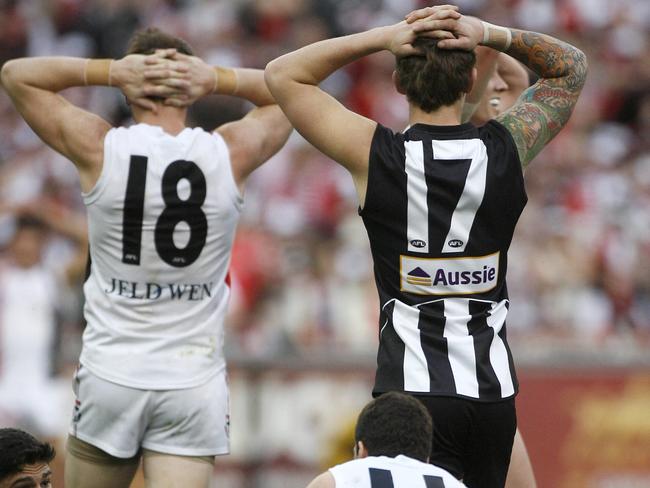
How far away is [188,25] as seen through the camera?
16391 mm

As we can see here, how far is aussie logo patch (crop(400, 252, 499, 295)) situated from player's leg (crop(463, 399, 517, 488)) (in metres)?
0.44

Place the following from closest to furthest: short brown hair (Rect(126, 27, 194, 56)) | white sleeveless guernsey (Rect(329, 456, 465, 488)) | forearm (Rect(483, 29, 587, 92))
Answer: white sleeveless guernsey (Rect(329, 456, 465, 488))
forearm (Rect(483, 29, 587, 92))
short brown hair (Rect(126, 27, 194, 56))

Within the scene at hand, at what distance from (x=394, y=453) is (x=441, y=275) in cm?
72

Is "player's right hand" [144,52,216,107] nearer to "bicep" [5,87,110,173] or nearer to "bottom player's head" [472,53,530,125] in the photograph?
"bicep" [5,87,110,173]

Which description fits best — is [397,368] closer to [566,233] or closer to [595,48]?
[566,233]

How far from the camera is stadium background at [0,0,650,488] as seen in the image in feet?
35.8

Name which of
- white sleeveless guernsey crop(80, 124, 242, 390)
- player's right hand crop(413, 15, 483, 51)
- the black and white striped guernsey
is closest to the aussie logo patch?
the black and white striped guernsey

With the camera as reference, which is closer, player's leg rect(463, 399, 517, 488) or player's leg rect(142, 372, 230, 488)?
player's leg rect(463, 399, 517, 488)

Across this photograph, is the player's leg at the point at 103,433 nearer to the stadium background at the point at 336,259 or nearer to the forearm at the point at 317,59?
the forearm at the point at 317,59

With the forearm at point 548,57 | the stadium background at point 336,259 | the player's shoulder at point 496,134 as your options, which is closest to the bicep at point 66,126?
the player's shoulder at point 496,134

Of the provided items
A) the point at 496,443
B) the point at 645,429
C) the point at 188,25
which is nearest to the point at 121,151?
the point at 496,443

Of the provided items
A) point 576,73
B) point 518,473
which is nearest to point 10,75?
point 576,73

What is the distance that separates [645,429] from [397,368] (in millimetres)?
6803

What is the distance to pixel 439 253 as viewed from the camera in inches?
185
